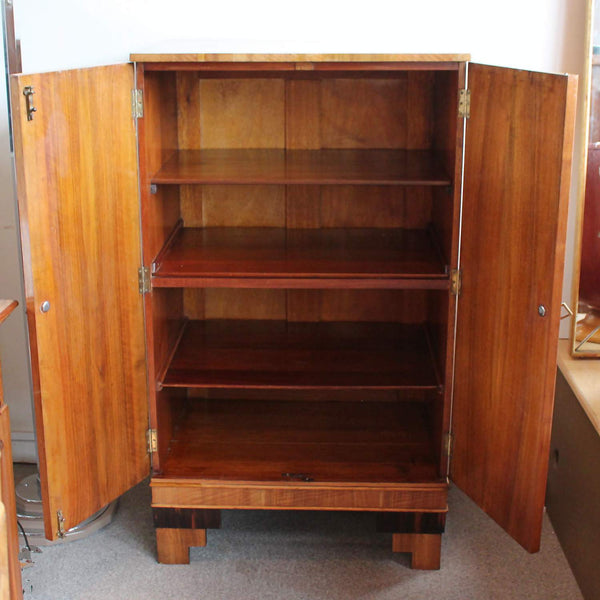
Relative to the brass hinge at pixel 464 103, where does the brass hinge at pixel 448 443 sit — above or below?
below

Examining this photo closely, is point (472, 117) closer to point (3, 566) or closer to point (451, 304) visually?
point (451, 304)

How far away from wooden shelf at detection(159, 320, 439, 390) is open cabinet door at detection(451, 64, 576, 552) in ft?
0.86

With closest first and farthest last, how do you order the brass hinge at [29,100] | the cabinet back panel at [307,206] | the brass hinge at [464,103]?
the brass hinge at [29,100], the brass hinge at [464,103], the cabinet back panel at [307,206]

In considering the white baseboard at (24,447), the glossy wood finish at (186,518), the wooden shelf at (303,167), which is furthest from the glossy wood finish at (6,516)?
the white baseboard at (24,447)

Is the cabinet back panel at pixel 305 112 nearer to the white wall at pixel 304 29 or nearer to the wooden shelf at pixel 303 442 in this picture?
the white wall at pixel 304 29

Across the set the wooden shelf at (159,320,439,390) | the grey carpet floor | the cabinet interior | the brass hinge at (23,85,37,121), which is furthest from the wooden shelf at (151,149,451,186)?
the grey carpet floor

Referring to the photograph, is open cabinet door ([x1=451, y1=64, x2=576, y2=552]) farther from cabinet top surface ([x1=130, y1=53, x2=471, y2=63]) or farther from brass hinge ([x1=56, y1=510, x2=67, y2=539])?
brass hinge ([x1=56, y1=510, x2=67, y2=539])

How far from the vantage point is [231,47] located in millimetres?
2461

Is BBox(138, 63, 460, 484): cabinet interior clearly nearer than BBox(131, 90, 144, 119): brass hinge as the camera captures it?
No

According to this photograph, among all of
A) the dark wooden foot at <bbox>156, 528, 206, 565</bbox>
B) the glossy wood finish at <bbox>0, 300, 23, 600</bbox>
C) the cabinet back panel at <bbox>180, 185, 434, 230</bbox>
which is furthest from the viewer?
the cabinet back panel at <bbox>180, 185, 434, 230</bbox>

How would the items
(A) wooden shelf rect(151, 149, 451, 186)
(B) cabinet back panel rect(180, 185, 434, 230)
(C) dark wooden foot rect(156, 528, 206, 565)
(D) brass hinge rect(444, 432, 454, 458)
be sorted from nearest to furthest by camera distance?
1. (A) wooden shelf rect(151, 149, 451, 186)
2. (D) brass hinge rect(444, 432, 454, 458)
3. (C) dark wooden foot rect(156, 528, 206, 565)
4. (B) cabinet back panel rect(180, 185, 434, 230)

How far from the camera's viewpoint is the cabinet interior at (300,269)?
221 cm

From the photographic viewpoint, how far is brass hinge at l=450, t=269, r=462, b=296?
6.99 ft

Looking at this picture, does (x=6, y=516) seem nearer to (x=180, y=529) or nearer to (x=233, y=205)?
(x=180, y=529)
